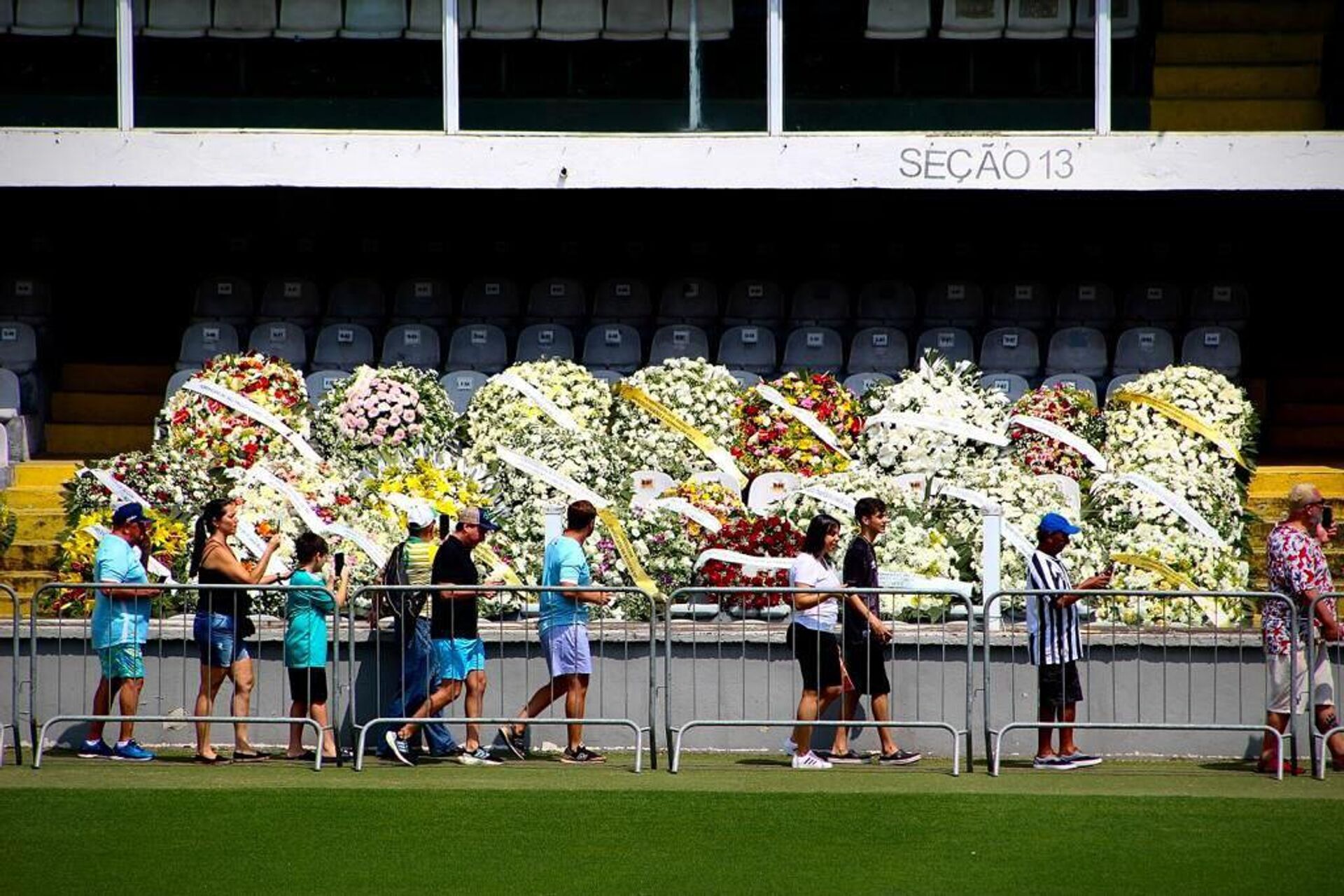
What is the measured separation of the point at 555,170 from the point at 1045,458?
502cm

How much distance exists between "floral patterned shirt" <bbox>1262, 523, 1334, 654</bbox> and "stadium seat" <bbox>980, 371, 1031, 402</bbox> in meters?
5.90

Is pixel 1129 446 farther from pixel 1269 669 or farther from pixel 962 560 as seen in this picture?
pixel 1269 669

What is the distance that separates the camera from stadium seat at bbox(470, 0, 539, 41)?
17.7m

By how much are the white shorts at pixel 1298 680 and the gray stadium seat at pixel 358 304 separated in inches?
404

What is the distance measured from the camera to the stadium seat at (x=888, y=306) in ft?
61.6

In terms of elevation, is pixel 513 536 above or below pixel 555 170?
below

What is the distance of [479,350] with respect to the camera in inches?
726

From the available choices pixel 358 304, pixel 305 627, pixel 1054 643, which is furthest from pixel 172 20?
pixel 1054 643

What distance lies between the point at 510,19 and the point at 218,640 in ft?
26.0

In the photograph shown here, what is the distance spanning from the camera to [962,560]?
14188 mm

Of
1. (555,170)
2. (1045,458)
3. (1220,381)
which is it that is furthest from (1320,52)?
(555,170)

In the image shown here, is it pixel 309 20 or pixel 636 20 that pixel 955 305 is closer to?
pixel 636 20

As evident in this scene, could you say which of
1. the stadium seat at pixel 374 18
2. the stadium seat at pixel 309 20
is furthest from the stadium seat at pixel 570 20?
the stadium seat at pixel 309 20

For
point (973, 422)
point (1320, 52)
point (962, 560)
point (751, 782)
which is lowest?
point (751, 782)
